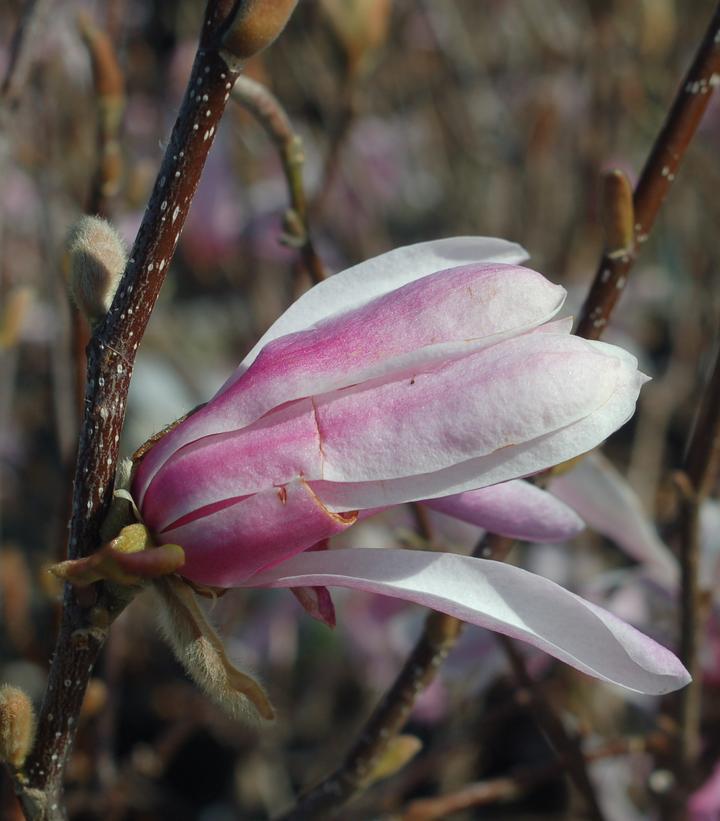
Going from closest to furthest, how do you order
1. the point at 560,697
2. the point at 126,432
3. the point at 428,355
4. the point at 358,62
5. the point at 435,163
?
the point at 428,355
the point at 358,62
the point at 560,697
the point at 126,432
the point at 435,163

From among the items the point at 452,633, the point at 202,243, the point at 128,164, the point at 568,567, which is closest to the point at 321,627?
the point at 568,567

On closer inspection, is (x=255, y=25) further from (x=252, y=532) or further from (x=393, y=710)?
(x=393, y=710)

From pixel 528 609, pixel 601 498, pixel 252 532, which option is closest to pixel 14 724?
pixel 252 532

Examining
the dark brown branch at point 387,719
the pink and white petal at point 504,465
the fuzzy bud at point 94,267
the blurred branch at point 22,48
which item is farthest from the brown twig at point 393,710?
the blurred branch at point 22,48

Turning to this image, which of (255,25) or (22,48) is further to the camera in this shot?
(22,48)

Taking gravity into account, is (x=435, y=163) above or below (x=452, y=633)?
below

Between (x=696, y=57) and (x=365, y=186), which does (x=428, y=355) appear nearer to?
(x=696, y=57)

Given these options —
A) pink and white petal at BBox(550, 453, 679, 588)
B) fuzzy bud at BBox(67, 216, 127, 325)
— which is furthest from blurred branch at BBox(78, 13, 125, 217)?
pink and white petal at BBox(550, 453, 679, 588)
